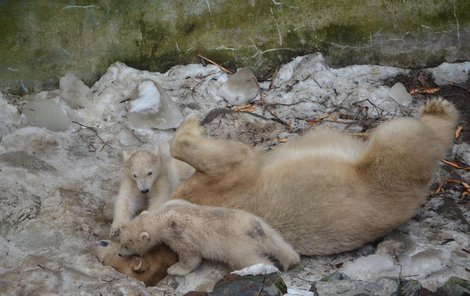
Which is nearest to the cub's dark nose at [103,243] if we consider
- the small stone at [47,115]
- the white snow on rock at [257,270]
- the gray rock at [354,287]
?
the white snow on rock at [257,270]

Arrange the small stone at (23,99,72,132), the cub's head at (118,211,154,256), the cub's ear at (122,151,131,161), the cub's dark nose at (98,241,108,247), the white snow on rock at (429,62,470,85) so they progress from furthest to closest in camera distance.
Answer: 1. the white snow on rock at (429,62,470,85)
2. the small stone at (23,99,72,132)
3. the cub's ear at (122,151,131,161)
4. the cub's dark nose at (98,241,108,247)
5. the cub's head at (118,211,154,256)

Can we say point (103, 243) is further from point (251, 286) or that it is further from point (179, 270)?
point (251, 286)

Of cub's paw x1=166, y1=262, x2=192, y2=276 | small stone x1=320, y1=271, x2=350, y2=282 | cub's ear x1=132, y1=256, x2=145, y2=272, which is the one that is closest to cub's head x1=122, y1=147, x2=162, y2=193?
cub's ear x1=132, y1=256, x2=145, y2=272

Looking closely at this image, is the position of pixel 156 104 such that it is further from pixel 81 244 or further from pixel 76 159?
pixel 81 244

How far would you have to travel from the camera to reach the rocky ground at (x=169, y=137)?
4574 mm

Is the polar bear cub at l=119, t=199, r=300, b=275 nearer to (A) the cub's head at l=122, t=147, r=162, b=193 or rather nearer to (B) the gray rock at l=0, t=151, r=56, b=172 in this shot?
(A) the cub's head at l=122, t=147, r=162, b=193

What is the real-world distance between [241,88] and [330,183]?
2.13 metres

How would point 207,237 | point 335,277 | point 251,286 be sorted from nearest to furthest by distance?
point 251,286 < point 335,277 < point 207,237

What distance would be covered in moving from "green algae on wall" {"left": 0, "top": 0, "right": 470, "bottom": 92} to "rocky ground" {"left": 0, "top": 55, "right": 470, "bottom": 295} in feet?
0.53

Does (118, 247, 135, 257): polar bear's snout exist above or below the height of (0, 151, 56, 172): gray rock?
below

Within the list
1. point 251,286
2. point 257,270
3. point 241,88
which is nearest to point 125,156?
point 241,88

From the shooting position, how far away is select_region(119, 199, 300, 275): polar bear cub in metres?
4.52

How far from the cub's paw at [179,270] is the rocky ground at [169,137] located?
65mm

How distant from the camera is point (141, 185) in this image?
5277 millimetres
